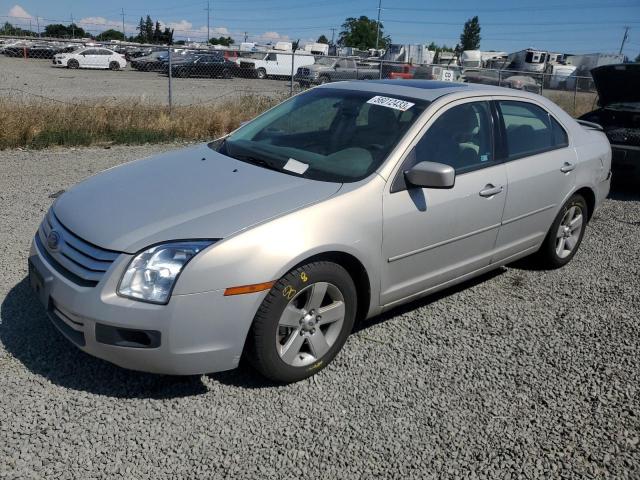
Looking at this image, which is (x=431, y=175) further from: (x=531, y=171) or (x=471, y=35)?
(x=471, y=35)

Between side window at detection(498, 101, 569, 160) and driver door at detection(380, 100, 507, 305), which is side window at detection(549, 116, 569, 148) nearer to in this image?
side window at detection(498, 101, 569, 160)

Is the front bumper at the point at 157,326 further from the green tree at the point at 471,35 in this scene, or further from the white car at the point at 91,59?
the green tree at the point at 471,35

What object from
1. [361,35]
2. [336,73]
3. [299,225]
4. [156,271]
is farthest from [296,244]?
[361,35]

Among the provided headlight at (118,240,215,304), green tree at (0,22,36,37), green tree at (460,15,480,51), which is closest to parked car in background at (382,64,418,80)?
headlight at (118,240,215,304)

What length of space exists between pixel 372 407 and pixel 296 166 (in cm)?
149

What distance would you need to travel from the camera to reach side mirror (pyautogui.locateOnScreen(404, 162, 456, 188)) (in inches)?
129

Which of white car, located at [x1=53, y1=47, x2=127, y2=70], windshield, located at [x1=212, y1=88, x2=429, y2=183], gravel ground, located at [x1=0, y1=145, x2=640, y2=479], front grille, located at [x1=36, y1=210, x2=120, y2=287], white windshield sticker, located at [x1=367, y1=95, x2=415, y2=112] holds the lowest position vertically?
gravel ground, located at [x1=0, y1=145, x2=640, y2=479]

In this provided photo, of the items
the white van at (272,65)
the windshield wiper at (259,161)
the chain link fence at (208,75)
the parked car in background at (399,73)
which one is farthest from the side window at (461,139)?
the white van at (272,65)

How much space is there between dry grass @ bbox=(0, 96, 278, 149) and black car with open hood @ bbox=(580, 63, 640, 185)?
20.7ft

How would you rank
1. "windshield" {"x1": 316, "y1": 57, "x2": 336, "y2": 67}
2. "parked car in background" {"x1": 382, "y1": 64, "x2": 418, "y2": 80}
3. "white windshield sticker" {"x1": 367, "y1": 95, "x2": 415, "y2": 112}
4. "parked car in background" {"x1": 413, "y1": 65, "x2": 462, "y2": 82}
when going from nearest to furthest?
"white windshield sticker" {"x1": 367, "y1": 95, "x2": 415, "y2": 112} → "parked car in background" {"x1": 413, "y1": 65, "x2": 462, "y2": 82} → "parked car in background" {"x1": 382, "y1": 64, "x2": 418, "y2": 80} → "windshield" {"x1": 316, "y1": 57, "x2": 336, "y2": 67}

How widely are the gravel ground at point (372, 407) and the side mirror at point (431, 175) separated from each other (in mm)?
1066

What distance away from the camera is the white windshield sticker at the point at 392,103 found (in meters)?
3.80

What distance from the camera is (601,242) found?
20.1ft

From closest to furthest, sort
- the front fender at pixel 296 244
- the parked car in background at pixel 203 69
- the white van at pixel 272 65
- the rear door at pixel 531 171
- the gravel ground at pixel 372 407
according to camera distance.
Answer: the gravel ground at pixel 372 407, the front fender at pixel 296 244, the rear door at pixel 531 171, the parked car in background at pixel 203 69, the white van at pixel 272 65
